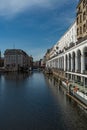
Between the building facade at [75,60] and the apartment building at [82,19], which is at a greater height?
the apartment building at [82,19]

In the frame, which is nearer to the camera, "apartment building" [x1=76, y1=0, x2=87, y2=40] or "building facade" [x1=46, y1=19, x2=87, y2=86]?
"building facade" [x1=46, y1=19, x2=87, y2=86]

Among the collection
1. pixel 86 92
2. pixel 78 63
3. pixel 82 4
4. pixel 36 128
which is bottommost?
pixel 36 128

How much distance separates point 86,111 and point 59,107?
209 inches

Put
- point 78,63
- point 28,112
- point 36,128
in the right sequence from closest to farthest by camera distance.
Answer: point 36,128 < point 28,112 < point 78,63

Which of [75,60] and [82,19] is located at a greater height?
[82,19]

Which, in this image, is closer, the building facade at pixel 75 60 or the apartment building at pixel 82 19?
the building facade at pixel 75 60

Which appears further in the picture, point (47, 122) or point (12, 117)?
point (12, 117)

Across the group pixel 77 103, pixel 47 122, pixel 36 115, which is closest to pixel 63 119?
pixel 47 122

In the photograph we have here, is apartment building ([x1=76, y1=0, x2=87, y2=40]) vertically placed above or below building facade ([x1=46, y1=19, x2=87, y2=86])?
above

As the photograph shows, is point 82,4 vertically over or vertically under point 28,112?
over

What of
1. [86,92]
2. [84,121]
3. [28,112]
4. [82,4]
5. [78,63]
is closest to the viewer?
[84,121]

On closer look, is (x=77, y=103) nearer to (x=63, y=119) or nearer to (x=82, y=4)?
(x=63, y=119)

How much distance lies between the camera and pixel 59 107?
33406 mm

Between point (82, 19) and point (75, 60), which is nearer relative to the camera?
point (75, 60)
